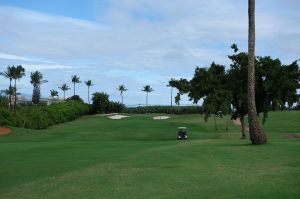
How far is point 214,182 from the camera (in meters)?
11.7

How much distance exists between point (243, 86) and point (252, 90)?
992cm

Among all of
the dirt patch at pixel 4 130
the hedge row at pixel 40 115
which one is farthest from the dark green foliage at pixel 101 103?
the dirt patch at pixel 4 130

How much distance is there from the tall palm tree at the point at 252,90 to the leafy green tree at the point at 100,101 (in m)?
62.5

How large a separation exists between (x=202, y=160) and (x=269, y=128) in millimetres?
36798

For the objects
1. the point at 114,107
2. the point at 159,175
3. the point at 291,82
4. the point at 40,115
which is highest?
the point at 291,82

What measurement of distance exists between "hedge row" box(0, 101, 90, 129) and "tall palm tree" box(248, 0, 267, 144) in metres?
33.6

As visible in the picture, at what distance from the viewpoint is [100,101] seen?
86.1 meters

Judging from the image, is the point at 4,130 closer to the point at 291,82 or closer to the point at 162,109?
the point at 291,82

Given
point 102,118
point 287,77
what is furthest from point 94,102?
point 287,77

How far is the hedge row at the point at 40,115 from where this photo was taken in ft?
175

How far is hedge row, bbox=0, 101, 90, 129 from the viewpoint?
175ft

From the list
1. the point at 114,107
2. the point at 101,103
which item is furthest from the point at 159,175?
the point at 114,107

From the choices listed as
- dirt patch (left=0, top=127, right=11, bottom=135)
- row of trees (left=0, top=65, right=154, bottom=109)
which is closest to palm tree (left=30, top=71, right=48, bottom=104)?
row of trees (left=0, top=65, right=154, bottom=109)

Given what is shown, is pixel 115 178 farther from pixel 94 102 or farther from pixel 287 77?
pixel 94 102
